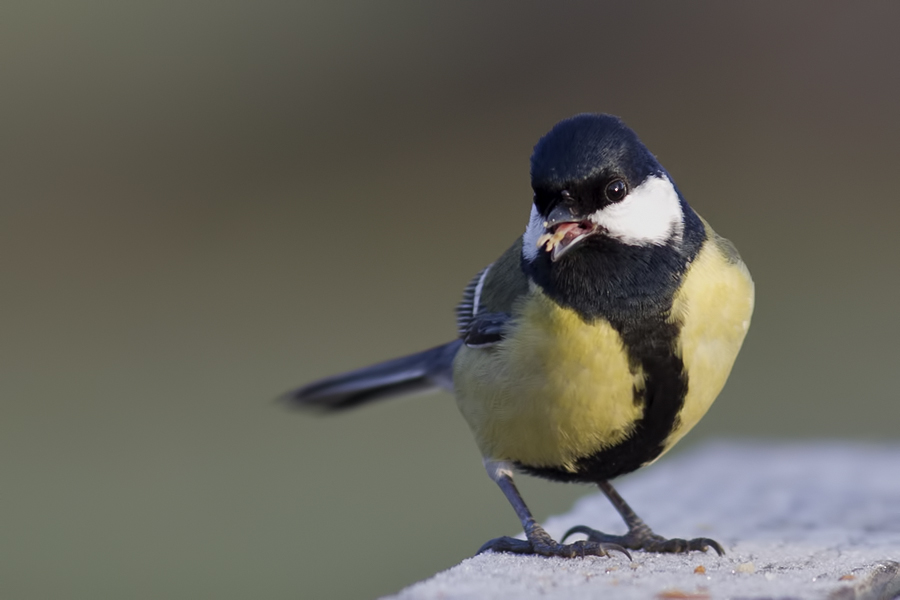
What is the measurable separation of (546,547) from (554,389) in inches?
14.5

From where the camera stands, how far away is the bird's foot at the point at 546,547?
2.27m

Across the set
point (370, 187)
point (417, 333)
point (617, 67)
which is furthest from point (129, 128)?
point (617, 67)

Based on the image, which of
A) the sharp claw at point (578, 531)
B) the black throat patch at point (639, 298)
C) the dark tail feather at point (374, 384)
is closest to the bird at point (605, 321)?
the black throat patch at point (639, 298)

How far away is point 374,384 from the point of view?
3219mm

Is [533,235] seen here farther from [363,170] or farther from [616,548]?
[363,170]

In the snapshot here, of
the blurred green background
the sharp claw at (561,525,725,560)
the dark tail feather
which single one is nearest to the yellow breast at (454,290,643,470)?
the sharp claw at (561,525,725,560)

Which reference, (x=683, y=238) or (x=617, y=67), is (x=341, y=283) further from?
(x=683, y=238)

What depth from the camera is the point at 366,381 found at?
3213 millimetres

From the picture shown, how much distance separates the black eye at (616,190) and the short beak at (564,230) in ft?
0.22

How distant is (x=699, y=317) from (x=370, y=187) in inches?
272

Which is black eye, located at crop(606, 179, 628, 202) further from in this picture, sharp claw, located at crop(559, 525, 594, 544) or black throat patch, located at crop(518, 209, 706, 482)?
sharp claw, located at crop(559, 525, 594, 544)

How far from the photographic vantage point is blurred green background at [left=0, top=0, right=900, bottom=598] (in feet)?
25.1

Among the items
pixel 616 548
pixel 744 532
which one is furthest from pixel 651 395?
pixel 744 532

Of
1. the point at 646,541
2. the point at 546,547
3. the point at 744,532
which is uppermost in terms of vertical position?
Answer: the point at 546,547
